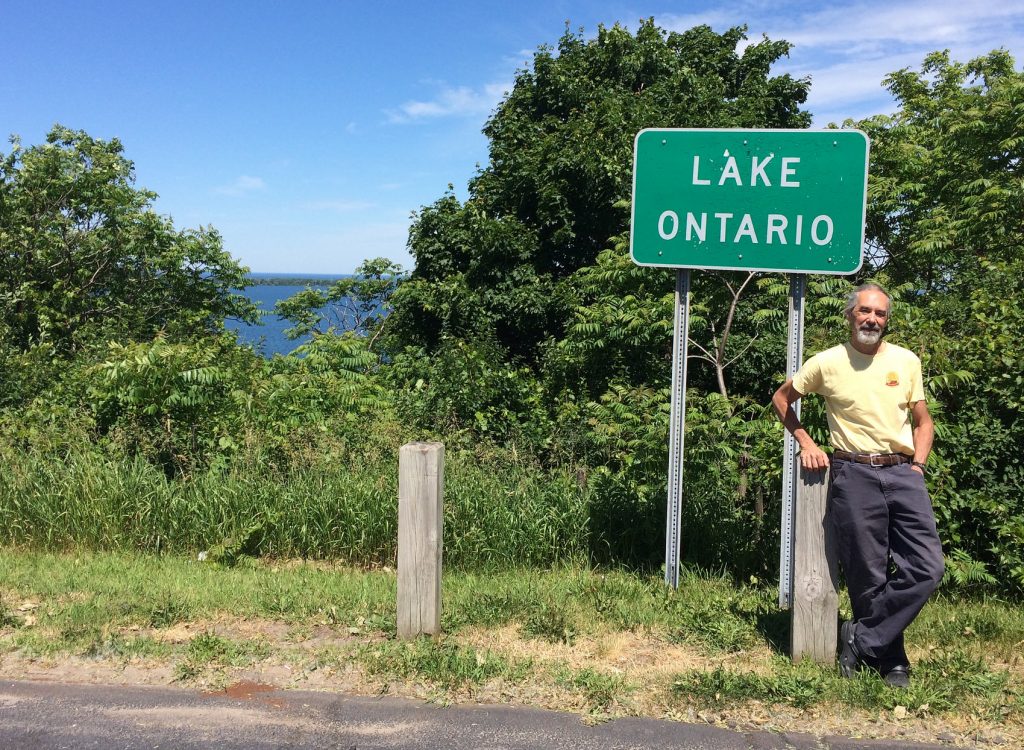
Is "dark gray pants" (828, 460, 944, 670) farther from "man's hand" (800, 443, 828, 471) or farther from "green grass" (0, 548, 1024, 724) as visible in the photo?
"green grass" (0, 548, 1024, 724)

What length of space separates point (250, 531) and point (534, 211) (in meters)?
11.3

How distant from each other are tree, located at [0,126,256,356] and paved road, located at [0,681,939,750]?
10.9m

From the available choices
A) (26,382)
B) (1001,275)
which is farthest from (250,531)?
(1001,275)

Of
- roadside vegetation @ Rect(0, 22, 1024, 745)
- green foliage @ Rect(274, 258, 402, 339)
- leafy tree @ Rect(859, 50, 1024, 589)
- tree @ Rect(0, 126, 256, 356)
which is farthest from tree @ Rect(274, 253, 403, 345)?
leafy tree @ Rect(859, 50, 1024, 589)

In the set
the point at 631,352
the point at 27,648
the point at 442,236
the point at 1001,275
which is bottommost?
the point at 27,648

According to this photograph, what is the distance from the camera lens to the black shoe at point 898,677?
343 centimetres

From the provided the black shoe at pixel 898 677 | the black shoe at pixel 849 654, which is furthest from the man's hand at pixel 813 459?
the black shoe at pixel 898 677

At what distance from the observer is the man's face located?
3.45 m

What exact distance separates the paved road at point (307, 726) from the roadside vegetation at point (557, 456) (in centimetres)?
26

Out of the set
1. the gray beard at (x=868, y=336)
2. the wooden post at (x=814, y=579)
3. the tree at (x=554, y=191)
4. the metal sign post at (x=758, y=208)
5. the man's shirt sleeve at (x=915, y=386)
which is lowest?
the wooden post at (x=814, y=579)

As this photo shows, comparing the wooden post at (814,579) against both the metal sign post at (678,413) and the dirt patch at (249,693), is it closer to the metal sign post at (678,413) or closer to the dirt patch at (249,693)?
the metal sign post at (678,413)

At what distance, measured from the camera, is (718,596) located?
4.53 metres

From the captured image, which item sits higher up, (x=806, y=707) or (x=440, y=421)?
(x=440, y=421)

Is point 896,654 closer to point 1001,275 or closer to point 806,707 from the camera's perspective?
point 806,707
